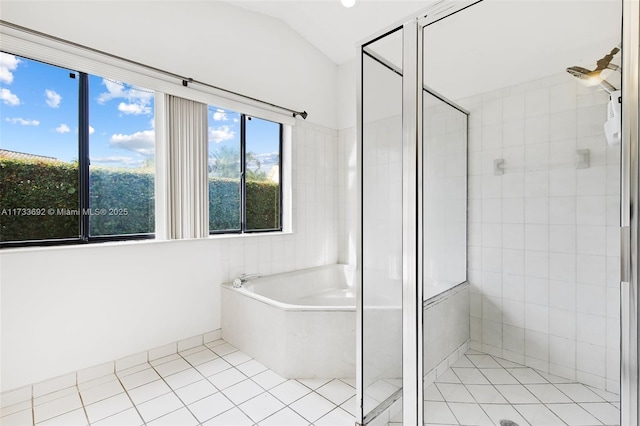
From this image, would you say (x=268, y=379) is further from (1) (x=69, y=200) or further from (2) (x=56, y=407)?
(1) (x=69, y=200)

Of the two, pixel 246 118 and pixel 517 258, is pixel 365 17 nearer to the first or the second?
pixel 246 118

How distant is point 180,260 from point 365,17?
287 centimetres

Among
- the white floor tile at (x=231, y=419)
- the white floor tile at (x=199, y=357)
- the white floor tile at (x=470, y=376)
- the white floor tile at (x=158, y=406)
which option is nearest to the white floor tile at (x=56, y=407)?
the white floor tile at (x=158, y=406)

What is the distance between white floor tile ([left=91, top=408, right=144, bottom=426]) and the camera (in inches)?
65.9

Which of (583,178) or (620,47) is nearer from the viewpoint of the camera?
(620,47)

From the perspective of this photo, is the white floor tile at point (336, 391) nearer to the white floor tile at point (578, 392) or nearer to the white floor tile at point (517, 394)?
the white floor tile at point (517, 394)

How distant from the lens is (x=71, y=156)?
2.12m

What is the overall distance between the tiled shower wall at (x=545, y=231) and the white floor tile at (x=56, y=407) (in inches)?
97.5

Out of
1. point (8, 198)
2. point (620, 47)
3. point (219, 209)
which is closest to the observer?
point (620, 47)

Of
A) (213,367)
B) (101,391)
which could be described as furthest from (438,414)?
(101,391)

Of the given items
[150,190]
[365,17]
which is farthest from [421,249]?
[365,17]

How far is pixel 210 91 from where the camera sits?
2.69 meters

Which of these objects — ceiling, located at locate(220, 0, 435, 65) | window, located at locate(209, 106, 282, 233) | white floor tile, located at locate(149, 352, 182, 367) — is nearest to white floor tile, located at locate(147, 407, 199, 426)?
white floor tile, located at locate(149, 352, 182, 367)

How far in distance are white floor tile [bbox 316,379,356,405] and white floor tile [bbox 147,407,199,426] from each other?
2.51ft
